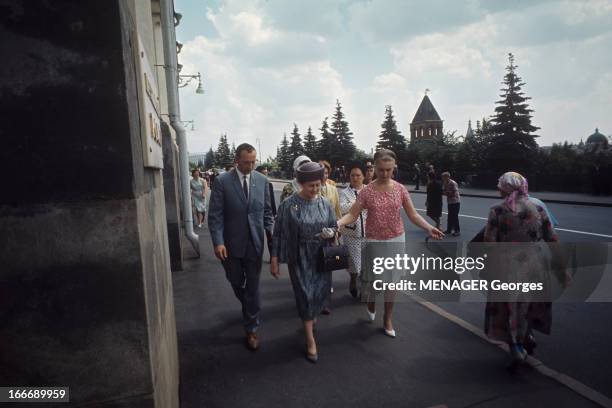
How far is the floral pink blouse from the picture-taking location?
13.5ft

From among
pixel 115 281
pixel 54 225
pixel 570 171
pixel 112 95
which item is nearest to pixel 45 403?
pixel 115 281

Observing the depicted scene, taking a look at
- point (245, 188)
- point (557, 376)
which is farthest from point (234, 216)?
point (557, 376)

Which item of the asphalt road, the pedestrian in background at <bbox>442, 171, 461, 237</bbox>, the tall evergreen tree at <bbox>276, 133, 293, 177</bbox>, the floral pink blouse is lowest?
the asphalt road

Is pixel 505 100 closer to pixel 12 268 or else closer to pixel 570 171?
pixel 570 171

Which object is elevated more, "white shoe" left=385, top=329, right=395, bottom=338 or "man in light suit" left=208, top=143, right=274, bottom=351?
"man in light suit" left=208, top=143, right=274, bottom=351

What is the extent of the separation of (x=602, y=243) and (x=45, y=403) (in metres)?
10.3

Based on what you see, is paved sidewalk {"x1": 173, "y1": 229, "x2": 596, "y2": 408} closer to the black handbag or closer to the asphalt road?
the asphalt road

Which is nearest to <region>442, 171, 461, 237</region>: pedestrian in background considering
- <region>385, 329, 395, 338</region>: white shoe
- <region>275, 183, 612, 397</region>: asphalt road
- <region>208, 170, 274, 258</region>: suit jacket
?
<region>275, 183, 612, 397</region>: asphalt road

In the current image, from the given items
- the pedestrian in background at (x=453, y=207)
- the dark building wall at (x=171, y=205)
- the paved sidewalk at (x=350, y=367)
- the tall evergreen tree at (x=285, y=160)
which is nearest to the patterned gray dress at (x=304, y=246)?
the paved sidewalk at (x=350, y=367)

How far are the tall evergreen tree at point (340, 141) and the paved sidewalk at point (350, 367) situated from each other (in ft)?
177

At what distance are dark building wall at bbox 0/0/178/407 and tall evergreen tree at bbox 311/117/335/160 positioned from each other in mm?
58839

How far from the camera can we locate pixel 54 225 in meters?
1.49

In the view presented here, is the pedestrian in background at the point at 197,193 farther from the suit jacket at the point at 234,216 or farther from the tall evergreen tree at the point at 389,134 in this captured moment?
the tall evergreen tree at the point at 389,134

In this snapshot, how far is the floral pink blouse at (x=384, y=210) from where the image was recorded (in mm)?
4105
